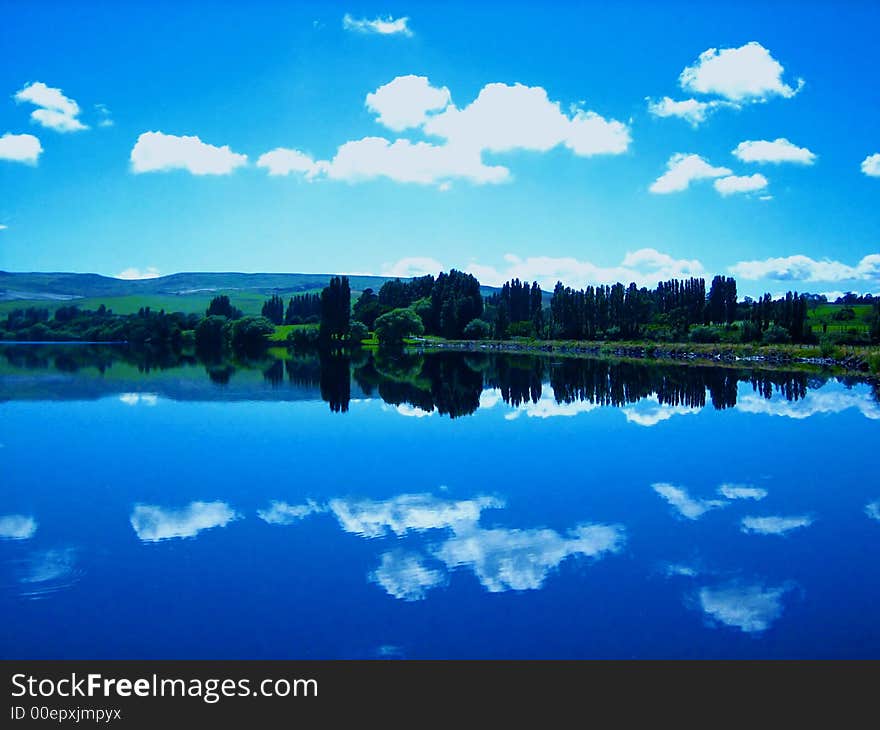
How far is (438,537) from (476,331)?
355 feet

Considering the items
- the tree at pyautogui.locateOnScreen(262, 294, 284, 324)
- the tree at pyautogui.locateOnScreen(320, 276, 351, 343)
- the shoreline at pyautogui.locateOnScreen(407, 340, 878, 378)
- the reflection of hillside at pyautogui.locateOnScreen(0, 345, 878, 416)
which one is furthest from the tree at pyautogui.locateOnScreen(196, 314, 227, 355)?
the reflection of hillside at pyautogui.locateOnScreen(0, 345, 878, 416)

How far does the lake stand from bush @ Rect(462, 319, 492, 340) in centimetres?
9363

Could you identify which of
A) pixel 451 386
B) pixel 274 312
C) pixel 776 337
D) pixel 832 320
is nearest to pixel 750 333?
pixel 776 337

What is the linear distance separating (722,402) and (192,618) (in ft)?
88.9

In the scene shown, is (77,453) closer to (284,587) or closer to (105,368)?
(284,587)

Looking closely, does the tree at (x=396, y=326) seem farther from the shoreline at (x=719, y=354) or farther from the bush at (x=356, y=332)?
the shoreline at (x=719, y=354)

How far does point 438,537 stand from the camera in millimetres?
10773

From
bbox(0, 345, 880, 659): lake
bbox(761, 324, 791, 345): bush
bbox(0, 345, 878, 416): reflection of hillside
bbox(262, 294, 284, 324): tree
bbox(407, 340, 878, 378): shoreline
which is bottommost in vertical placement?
bbox(0, 345, 880, 659): lake

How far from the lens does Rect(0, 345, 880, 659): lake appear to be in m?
7.51

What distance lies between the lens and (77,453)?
17.8 m

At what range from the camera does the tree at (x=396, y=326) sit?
360ft

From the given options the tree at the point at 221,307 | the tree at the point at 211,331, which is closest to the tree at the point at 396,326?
the tree at the point at 211,331

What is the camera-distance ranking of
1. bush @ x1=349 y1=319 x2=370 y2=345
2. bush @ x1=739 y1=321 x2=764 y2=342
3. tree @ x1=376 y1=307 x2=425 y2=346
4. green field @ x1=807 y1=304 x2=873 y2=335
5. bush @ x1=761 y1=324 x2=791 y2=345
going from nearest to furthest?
1. bush @ x1=761 y1=324 x2=791 y2=345
2. bush @ x1=739 y1=321 x2=764 y2=342
3. green field @ x1=807 y1=304 x2=873 y2=335
4. tree @ x1=376 y1=307 x2=425 y2=346
5. bush @ x1=349 y1=319 x2=370 y2=345

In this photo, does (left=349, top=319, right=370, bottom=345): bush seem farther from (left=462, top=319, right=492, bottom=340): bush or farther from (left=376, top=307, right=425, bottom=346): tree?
(left=462, top=319, right=492, bottom=340): bush
